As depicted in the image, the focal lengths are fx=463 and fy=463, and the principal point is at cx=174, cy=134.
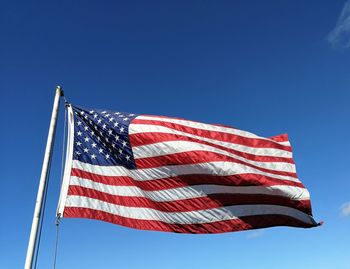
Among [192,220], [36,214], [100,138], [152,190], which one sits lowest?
[36,214]

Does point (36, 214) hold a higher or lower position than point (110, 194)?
lower

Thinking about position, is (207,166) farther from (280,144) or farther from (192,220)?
(280,144)

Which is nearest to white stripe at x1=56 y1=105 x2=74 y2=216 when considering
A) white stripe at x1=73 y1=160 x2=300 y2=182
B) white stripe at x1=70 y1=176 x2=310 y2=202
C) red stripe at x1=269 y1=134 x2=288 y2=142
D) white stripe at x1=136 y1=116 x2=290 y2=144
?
white stripe at x1=73 y1=160 x2=300 y2=182

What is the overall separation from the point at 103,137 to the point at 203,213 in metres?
3.67

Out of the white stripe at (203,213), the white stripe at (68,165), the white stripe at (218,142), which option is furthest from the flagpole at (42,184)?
the white stripe at (218,142)

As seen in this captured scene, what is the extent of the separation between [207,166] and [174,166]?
3.09 feet

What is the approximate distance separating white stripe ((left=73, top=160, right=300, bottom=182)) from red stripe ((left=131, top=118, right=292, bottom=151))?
1221mm

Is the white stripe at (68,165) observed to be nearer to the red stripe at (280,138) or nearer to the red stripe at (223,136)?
the red stripe at (223,136)

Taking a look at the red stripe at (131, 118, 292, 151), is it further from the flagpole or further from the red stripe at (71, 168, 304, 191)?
the flagpole

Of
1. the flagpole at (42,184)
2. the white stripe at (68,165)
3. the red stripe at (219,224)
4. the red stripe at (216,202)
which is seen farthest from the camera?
the red stripe at (216,202)

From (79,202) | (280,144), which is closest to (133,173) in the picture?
(79,202)

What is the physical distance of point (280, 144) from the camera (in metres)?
14.8

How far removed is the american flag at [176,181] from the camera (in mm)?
12961

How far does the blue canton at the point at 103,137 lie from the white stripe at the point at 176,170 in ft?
0.64
